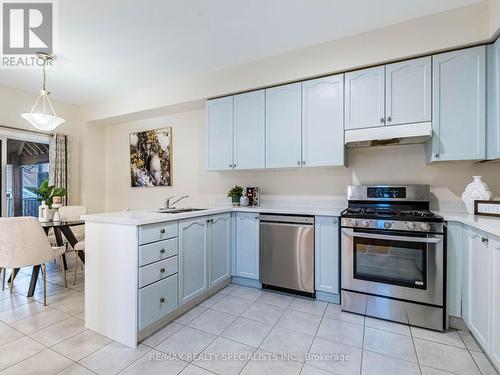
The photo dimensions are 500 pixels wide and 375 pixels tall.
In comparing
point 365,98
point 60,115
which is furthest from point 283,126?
point 60,115

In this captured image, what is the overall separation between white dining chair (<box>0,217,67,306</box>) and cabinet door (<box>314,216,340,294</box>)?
8.91ft

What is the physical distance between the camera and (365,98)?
242 centimetres

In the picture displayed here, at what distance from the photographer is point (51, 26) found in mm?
2311

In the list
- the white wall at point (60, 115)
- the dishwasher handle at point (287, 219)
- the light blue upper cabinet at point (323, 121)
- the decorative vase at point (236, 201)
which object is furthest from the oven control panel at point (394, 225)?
the white wall at point (60, 115)

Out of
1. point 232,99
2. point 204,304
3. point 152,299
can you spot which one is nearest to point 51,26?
point 232,99

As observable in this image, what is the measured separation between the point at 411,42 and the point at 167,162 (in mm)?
3467

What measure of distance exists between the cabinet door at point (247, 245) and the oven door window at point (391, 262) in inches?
42.0

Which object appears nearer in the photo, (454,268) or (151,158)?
(454,268)

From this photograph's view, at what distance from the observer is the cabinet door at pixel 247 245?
2.82 meters

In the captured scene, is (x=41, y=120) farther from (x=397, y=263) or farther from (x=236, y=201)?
(x=397, y=263)

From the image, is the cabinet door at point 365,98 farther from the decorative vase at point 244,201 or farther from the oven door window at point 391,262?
the decorative vase at point 244,201

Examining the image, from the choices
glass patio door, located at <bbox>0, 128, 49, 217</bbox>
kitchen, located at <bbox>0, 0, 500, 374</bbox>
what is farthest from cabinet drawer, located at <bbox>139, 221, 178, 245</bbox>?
glass patio door, located at <bbox>0, 128, 49, 217</bbox>

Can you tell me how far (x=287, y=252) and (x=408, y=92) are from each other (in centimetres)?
194

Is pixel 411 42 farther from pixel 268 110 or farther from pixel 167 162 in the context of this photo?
pixel 167 162
